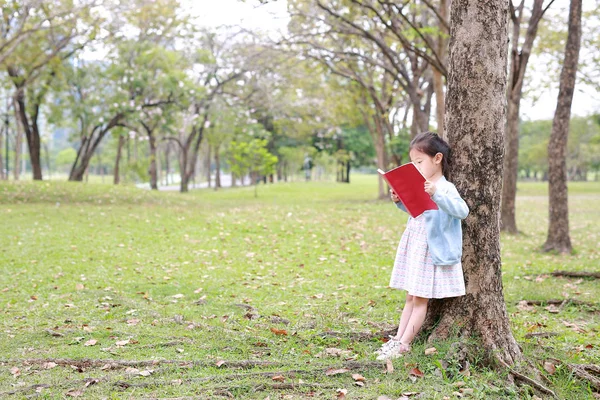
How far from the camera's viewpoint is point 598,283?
7.21 meters

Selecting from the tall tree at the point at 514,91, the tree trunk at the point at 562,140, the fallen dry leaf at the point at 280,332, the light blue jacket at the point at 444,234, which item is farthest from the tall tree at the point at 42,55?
the light blue jacket at the point at 444,234

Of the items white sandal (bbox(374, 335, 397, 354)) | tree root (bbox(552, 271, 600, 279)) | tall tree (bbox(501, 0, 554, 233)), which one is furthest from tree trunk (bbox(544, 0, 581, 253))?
white sandal (bbox(374, 335, 397, 354))

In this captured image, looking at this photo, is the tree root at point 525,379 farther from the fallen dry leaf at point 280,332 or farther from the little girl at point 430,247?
the fallen dry leaf at point 280,332

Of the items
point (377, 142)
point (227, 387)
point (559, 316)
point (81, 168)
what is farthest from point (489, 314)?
A: point (81, 168)

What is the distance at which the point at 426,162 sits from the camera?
13.0ft

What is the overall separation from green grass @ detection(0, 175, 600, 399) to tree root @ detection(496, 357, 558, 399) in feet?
0.35

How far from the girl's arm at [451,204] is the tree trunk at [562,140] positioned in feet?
22.8

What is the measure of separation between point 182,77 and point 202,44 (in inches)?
203

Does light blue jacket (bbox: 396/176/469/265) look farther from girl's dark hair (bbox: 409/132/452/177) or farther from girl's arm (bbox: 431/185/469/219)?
girl's dark hair (bbox: 409/132/452/177)

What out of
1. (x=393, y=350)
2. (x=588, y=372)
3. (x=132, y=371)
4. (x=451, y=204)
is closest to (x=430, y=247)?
(x=451, y=204)

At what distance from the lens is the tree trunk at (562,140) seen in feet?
31.6

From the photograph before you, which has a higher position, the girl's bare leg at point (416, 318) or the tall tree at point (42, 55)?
the tall tree at point (42, 55)

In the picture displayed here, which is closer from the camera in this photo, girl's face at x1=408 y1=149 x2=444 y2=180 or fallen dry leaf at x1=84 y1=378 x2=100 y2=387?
fallen dry leaf at x1=84 y1=378 x2=100 y2=387

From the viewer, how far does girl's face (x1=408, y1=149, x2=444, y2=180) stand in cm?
395
